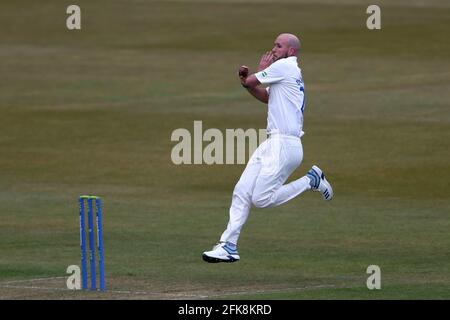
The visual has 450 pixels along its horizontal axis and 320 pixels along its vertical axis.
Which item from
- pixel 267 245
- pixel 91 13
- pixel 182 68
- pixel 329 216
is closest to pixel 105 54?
pixel 182 68

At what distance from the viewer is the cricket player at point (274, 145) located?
46.3 feet

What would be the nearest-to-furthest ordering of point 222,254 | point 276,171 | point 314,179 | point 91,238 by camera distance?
point 91,238 → point 222,254 → point 276,171 → point 314,179

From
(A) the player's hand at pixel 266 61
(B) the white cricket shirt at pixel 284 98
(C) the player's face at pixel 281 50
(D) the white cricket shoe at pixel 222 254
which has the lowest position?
(D) the white cricket shoe at pixel 222 254

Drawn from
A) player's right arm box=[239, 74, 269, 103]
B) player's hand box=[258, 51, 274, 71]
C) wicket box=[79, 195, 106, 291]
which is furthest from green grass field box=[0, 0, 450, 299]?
player's hand box=[258, 51, 274, 71]

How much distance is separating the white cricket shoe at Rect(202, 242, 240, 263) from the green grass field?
20cm

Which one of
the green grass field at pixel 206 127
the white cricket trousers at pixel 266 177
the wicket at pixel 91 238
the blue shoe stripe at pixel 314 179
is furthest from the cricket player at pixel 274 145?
the wicket at pixel 91 238

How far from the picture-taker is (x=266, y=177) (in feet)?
46.6

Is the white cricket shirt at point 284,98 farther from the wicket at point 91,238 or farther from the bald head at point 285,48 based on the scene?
the wicket at point 91,238

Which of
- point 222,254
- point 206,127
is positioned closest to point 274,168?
point 222,254

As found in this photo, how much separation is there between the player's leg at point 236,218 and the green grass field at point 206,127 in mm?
250

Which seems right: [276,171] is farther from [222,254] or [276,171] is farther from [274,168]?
[222,254]

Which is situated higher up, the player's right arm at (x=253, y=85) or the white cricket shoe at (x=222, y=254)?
A: the player's right arm at (x=253, y=85)

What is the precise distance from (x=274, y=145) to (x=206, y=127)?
14.9 m

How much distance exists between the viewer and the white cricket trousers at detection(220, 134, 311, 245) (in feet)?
46.4
